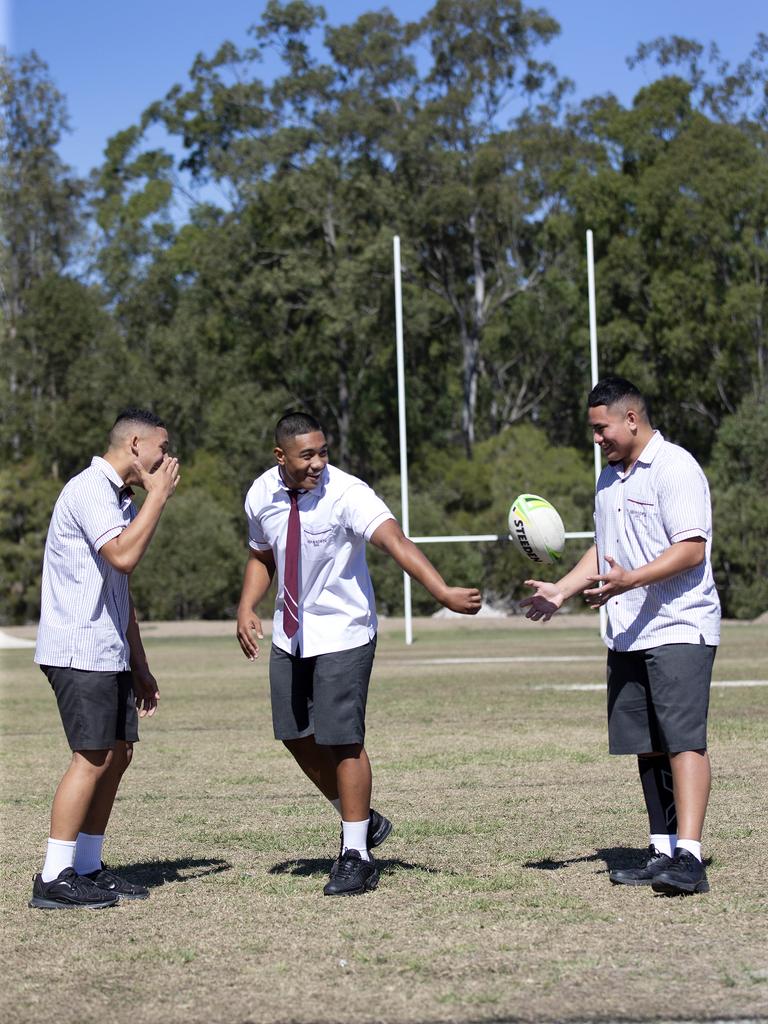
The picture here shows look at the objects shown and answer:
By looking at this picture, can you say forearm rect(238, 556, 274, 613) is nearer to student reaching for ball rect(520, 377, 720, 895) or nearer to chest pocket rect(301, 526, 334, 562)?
chest pocket rect(301, 526, 334, 562)

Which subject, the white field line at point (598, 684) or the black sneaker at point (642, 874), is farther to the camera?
the white field line at point (598, 684)

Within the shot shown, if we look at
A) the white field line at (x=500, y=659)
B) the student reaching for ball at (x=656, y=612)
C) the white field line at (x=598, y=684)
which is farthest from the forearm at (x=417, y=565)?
the white field line at (x=500, y=659)

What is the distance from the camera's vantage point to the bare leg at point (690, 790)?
6527 millimetres

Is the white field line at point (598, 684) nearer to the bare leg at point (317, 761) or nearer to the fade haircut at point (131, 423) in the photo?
the bare leg at point (317, 761)

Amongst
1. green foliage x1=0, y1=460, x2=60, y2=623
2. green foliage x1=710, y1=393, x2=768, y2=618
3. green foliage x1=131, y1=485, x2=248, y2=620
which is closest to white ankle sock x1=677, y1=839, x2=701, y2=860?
green foliage x1=710, y1=393, x2=768, y2=618

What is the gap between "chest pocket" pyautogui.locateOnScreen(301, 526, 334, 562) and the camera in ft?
22.6

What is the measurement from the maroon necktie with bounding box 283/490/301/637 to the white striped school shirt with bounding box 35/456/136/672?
0.72 metres

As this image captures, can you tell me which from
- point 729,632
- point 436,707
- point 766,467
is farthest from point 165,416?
point 436,707

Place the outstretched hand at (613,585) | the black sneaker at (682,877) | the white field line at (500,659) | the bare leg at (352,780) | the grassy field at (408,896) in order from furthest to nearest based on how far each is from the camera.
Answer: the white field line at (500,659), the bare leg at (352,780), the outstretched hand at (613,585), the black sneaker at (682,877), the grassy field at (408,896)

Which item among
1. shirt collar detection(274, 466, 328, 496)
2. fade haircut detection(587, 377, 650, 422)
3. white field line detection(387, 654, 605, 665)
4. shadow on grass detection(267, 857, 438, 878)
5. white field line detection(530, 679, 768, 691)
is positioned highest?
fade haircut detection(587, 377, 650, 422)

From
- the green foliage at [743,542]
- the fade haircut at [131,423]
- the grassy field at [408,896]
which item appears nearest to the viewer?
the grassy field at [408,896]

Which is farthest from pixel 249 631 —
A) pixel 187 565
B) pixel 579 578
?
pixel 187 565

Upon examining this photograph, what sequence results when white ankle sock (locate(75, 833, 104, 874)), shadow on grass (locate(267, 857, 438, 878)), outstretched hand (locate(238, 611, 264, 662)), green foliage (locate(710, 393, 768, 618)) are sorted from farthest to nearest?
green foliage (locate(710, 393, 768, 618)) < outstretched hand (locate(238, 611, 264, 662)) < shadow on grass (locate(267, 857, 438, 878)) < white ankle sock (locate(75, 833, 104, 874))

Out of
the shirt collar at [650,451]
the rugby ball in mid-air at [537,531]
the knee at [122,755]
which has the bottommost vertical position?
the knee at [122,755]
